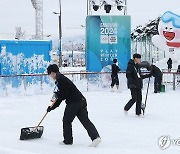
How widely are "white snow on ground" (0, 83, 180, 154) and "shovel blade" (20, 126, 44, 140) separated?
0.10m

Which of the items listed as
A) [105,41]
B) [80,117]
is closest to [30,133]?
[80,117]

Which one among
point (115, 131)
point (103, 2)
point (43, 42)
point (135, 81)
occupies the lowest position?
point (115, 131)

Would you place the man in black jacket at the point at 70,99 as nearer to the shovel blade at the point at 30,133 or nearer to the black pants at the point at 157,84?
the shovel blade at the point at 30,133

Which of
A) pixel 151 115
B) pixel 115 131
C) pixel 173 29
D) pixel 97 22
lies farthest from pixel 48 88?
pixel 173 29

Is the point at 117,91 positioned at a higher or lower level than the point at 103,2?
lower

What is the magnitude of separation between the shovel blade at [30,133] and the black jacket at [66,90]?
0.99 m

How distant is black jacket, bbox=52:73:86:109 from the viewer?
6180 mm

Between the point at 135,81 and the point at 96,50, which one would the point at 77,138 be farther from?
the point at 96,50

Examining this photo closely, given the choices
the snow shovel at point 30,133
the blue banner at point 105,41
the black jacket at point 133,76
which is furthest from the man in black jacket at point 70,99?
the blue banner at point 105,41

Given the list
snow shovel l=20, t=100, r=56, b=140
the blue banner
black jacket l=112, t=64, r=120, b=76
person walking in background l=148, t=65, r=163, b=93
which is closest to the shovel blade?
snow shovel l=20, t=100, r=56, b=140

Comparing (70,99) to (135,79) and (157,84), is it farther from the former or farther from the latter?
(157,84)

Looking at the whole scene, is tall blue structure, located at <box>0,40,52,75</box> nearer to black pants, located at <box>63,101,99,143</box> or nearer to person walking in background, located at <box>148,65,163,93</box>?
person walking in background, located at <box>148,65,163,93</box>

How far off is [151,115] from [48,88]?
273 inches

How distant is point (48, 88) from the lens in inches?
629
